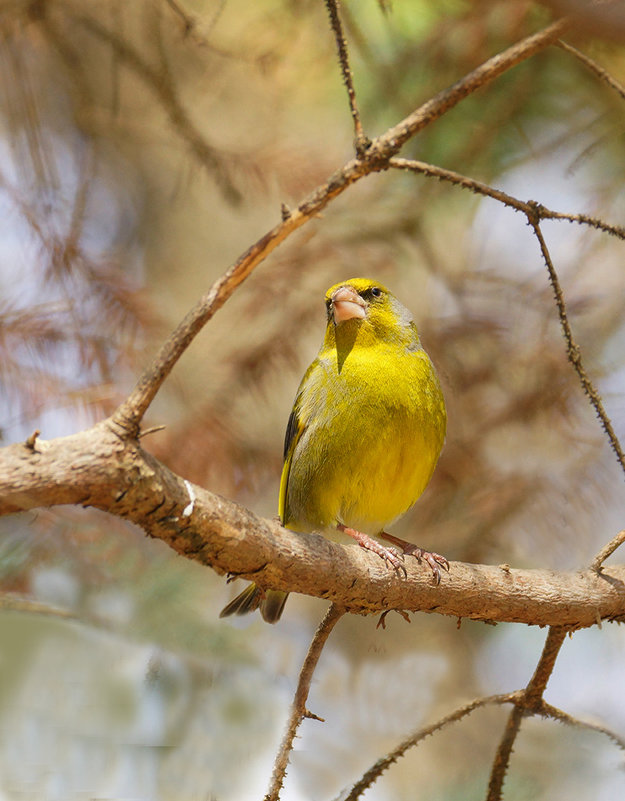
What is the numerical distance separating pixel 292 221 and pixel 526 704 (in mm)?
1637

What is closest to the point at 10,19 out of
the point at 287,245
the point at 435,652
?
the point at 287,245

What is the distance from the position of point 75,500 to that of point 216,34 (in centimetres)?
211

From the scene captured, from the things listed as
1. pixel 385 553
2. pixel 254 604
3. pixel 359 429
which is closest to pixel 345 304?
pixel 359 429

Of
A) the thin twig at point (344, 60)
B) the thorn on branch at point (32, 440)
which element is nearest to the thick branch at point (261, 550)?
the thorn on branch at point (32, 440)

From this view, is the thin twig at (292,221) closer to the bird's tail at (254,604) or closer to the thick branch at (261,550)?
the thick branch at (261,550)

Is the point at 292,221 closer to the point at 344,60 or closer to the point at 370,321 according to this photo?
the point at 344,60

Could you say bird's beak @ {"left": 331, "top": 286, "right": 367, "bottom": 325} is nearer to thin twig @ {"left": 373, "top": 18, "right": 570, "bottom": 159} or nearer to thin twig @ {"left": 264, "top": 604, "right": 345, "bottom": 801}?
thin twig @ {"left": 264, "top": 604, "right": 345, "bottom": 801}

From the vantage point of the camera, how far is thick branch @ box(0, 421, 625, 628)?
53.9 inches

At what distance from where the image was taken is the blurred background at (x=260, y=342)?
2.66m

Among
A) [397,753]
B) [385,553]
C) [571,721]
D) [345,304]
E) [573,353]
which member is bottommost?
[397,753]

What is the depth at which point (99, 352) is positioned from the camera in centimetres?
271

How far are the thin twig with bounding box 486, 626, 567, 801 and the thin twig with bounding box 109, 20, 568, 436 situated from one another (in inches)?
58.8

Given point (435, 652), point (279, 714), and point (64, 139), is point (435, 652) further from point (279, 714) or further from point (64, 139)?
point (64, 139)

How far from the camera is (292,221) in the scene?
4.96ft
